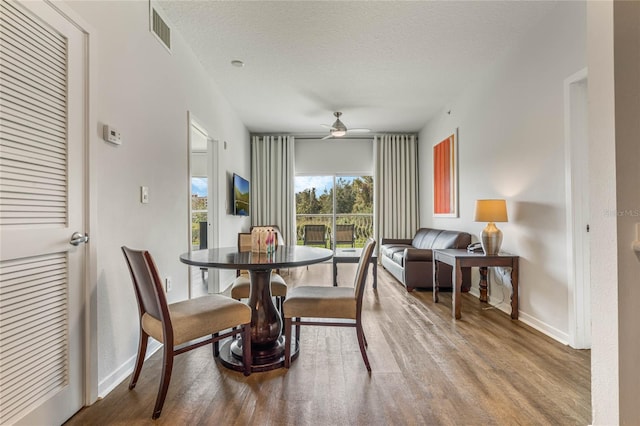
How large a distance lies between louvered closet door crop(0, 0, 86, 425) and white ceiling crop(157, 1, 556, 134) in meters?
1.41

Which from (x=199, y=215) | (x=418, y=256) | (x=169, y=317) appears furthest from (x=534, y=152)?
(x=199, y=215)

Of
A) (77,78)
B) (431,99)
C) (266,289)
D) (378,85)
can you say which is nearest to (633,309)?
(266,289)

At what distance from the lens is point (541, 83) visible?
2.78m

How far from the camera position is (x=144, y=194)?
2.32 meters

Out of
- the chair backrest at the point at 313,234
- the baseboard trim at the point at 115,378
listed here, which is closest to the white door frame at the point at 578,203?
the baseboard trim at the point at 115,378

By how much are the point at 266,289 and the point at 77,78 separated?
1.65 meters

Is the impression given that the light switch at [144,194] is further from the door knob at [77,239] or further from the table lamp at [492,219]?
the table lamp at [492,219]

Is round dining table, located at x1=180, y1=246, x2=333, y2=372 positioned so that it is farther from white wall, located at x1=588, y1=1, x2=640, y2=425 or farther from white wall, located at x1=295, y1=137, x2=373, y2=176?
white wall, located at x1=295, y1=137, x2=373, y2=176

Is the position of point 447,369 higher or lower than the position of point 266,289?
lower

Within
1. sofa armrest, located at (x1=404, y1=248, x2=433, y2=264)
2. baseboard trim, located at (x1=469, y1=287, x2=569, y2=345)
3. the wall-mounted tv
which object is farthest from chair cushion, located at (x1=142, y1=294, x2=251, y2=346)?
the wall-mounted tv

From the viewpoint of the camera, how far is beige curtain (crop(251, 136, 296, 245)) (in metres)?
6.45

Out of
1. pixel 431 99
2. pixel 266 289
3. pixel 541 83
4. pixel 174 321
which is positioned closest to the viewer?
pixel 174 321

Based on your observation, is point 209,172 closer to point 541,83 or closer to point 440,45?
point 440,45

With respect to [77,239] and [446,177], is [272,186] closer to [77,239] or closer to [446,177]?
[446,177]
